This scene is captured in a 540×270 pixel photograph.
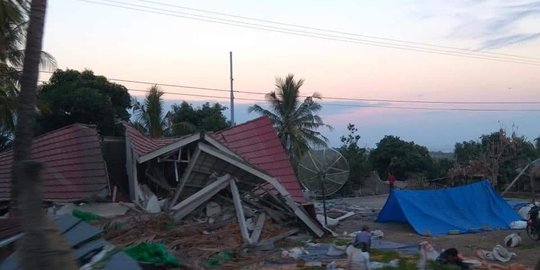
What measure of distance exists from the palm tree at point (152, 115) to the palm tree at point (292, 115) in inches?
299

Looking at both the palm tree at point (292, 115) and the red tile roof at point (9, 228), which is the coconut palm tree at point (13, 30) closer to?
the red tile roof at point (9, 228)

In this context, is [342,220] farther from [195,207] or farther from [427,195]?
[195,207]

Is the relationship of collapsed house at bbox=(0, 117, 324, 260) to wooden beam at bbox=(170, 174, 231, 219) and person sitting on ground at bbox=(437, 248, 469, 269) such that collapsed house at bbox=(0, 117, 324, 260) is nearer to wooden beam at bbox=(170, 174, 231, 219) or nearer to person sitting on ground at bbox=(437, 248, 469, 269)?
wooden beam at bbox=(170, 174, 231, 219)

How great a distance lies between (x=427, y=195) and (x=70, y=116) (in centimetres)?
1972

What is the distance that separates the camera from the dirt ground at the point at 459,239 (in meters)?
16.6

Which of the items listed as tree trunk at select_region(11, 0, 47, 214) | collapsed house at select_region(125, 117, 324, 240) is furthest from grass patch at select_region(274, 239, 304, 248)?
tree trunk at select_region(11, 0, 47, 214)

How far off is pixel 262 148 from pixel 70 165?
23.6 feet

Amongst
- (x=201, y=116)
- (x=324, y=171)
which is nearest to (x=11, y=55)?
(x=324, y=171)

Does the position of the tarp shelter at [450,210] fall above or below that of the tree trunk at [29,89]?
below

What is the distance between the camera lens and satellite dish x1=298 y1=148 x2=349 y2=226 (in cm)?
2402

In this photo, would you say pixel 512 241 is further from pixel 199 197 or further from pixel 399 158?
pixel 399 158

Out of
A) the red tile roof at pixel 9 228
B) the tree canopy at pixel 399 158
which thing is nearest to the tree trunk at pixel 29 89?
the red tile roof at pixel 9 228

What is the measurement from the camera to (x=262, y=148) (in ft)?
79.8

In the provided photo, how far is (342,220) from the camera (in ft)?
85.3
